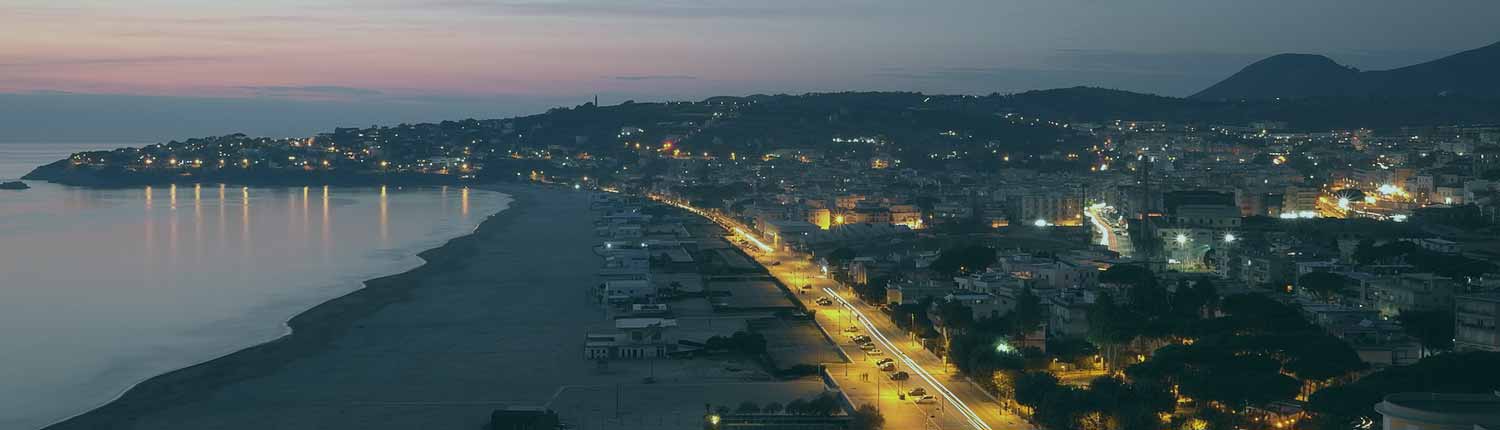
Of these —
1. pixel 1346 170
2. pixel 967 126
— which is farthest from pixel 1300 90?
pixel 1346 170

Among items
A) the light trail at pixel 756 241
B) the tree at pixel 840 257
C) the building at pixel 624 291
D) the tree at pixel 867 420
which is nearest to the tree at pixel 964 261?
the tree at pixel 840 257

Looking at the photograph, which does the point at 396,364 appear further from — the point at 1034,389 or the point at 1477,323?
the point at 1477,323

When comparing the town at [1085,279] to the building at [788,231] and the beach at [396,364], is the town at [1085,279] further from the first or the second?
the beach at [396,364]

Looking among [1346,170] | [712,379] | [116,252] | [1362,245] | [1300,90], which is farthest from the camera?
[1300,90]

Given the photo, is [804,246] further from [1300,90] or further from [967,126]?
[1300,90]

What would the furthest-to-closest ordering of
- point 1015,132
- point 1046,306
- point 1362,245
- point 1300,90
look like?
point 1300,90
point 1015,132
point 1362,245
point 1046,306
